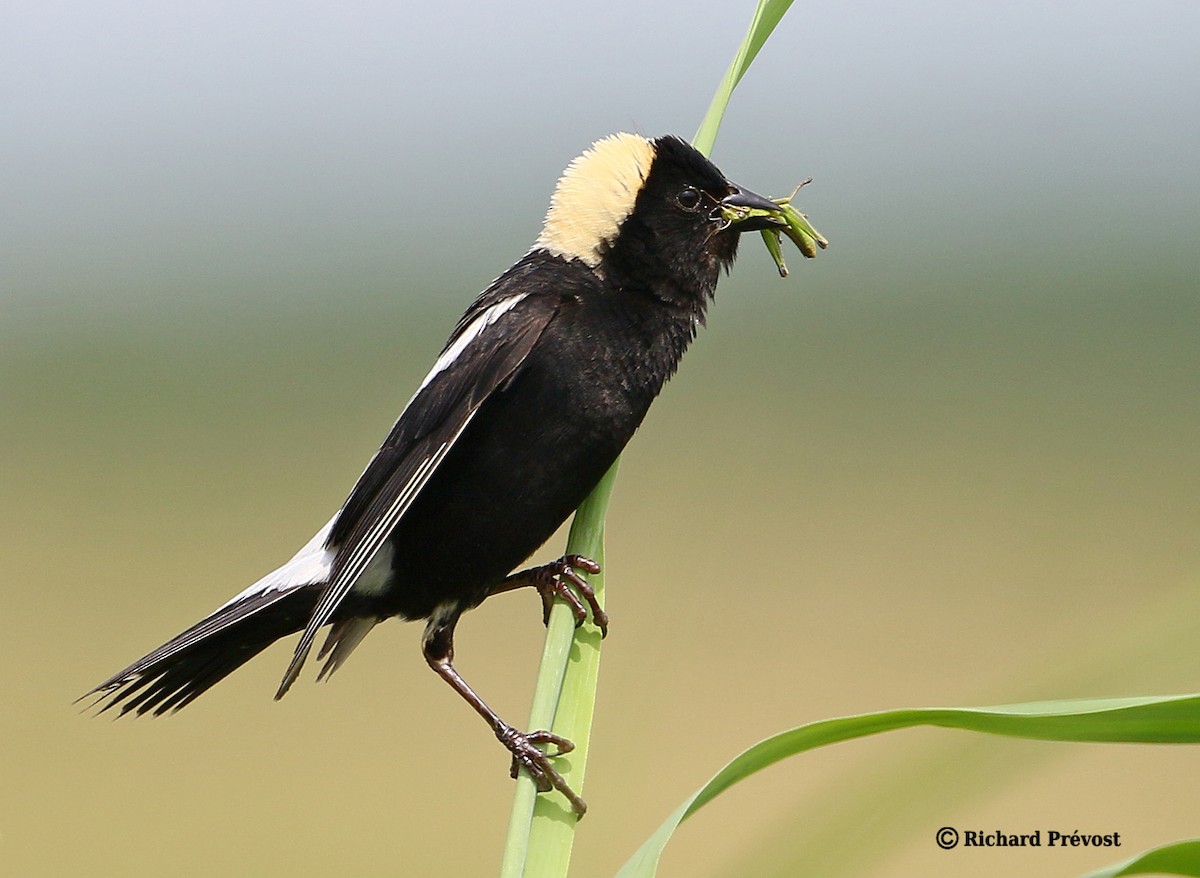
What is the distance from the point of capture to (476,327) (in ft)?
5.34

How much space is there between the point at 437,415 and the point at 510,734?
464 mm

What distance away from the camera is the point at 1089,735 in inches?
28.6

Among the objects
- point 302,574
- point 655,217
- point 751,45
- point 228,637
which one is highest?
point 655,217

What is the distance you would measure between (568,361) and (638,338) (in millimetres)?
116

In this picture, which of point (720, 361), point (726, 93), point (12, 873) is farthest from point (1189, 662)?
point (720, 361)

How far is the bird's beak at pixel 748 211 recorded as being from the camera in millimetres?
1638

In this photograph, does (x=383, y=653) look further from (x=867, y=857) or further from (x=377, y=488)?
(x=867, y=857)

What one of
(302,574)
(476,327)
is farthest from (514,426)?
(302,574)

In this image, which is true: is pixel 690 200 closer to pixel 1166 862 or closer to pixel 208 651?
pixel 208 651

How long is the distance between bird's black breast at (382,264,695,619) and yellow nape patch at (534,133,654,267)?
0.13m

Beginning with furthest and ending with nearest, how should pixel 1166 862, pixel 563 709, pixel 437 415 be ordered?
pixel 437 415
pixel 563 709
pixel 1166 862

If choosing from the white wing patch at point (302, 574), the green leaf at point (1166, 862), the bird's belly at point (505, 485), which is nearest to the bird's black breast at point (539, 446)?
the bird's belly at point (505, 485)

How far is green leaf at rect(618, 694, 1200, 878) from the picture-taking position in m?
0.68

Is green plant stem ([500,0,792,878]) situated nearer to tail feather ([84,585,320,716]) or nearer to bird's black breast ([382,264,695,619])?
bird's black breast ([382,264,695,619])
